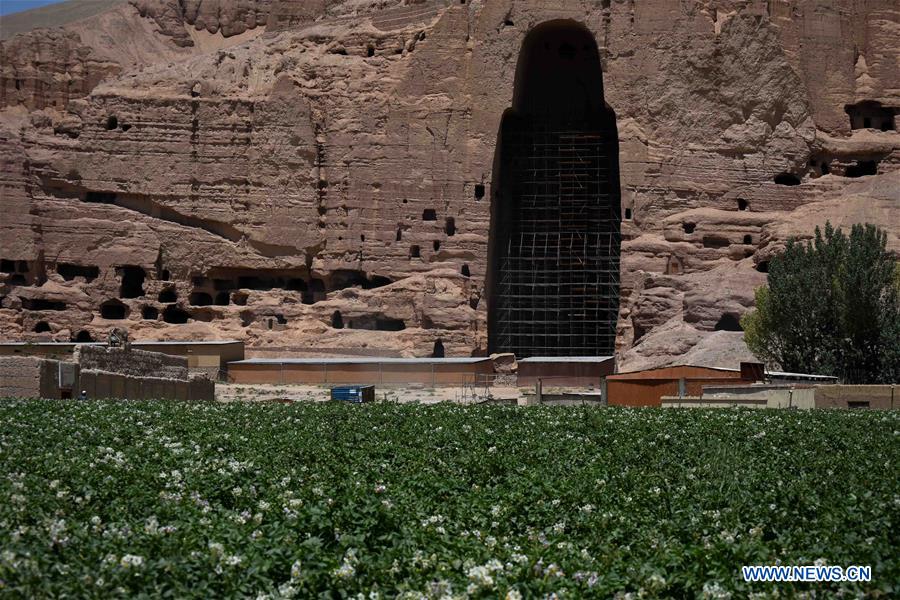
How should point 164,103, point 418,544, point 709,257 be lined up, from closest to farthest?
point 418,544 → point 709,257 → point 164,103

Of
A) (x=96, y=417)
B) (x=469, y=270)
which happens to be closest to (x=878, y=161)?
(x=469, y=270)

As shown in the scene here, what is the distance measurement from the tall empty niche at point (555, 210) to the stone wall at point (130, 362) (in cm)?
1599

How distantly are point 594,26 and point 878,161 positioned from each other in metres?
11.1

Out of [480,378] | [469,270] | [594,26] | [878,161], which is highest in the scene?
[594,26]

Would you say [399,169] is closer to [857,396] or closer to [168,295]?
[168,295]

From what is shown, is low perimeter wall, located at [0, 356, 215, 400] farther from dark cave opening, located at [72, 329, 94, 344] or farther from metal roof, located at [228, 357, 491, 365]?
dark cave opening, located at [72, 329, 94, 344]

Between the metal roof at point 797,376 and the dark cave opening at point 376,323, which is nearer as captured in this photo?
the metal roof at point 797,376

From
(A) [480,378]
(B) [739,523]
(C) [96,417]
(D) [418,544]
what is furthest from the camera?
(A) [480,378]

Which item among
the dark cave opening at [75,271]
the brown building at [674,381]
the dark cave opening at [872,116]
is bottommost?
the brown building at [674,381]

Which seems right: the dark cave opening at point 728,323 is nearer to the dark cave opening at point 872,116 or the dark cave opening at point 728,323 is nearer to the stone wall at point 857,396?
the dark cave opening at point 872,116

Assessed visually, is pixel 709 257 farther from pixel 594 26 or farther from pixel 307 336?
pixel 307 336

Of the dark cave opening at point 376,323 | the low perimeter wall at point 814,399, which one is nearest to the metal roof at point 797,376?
the low perimeter wall at point 814,399

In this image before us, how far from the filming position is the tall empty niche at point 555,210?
44344mm

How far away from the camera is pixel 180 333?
141 ft
